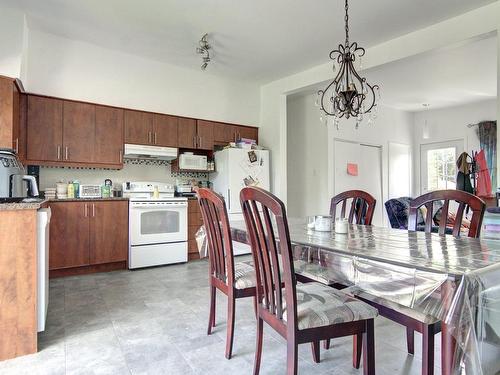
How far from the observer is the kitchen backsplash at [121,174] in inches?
151

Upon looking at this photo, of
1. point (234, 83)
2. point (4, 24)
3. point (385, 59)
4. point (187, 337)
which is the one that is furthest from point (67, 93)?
point (385, 59)

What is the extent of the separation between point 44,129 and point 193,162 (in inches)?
71.5

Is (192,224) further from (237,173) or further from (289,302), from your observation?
(289,302)

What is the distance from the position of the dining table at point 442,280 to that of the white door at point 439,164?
5.87m

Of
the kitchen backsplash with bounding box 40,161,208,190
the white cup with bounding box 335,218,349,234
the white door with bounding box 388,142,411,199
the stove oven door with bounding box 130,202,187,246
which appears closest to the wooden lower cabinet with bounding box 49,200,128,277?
the stove oven door with bounding box 130,202,187,246

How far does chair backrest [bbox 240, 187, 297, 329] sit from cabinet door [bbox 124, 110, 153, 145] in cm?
309

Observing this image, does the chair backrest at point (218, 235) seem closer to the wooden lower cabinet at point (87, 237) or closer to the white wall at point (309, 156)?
the wooden lower cabinet at point (87, 237)

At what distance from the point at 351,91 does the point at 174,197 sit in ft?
8.89

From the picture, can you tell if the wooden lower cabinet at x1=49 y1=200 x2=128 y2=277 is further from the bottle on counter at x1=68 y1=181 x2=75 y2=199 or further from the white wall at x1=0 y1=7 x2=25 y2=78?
the white wall at x1=0 y1=7 x2=25 y2=78

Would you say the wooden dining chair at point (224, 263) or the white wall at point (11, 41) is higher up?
the white wall at point (11, 41)

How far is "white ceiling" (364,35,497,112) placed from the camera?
4045mm

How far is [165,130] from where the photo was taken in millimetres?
4352

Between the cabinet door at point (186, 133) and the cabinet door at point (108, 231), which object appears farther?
the cabinet door at point (186, 133)

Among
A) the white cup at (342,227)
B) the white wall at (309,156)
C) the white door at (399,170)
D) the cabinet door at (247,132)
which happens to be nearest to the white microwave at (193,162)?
the cabinet door at (247,132)
